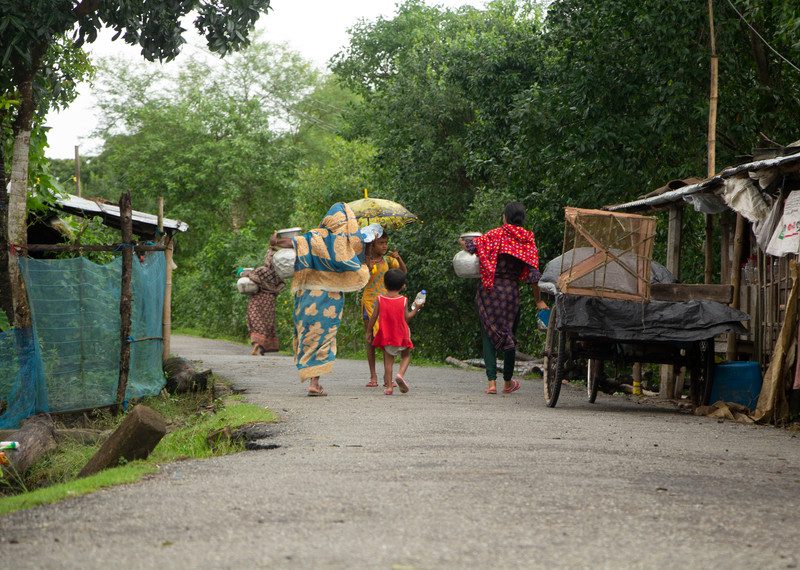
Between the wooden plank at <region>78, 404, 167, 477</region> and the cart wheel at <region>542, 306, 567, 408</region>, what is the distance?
14.9ft

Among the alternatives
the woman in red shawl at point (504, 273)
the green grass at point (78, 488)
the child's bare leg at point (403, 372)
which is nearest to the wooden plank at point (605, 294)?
the woman in red shawl at point (504, 273)

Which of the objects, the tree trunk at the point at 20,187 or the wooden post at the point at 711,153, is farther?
the wooden post at the point at 711,153

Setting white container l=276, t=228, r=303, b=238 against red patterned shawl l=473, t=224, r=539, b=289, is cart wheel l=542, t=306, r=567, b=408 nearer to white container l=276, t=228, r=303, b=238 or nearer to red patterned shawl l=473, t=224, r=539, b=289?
red patterned shawl l=473, t=224, r=539, b=289

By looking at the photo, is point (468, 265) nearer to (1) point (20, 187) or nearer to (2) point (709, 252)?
(2) point (709, 252)

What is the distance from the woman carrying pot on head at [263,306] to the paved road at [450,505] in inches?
556

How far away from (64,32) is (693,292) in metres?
7.37

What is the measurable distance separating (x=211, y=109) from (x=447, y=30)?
1068cm

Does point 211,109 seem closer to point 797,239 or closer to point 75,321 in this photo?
point 75,321

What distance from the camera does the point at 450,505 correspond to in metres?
5.31

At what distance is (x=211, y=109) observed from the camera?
152 feet

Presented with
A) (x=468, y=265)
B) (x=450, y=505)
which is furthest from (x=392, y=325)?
(x=450, y=505)

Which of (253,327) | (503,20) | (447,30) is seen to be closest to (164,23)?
(253,327)

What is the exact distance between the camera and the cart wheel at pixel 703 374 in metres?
11.1

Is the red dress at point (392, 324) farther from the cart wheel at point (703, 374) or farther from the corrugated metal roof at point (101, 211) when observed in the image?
the corrugated metal roof at point (101, 211)
